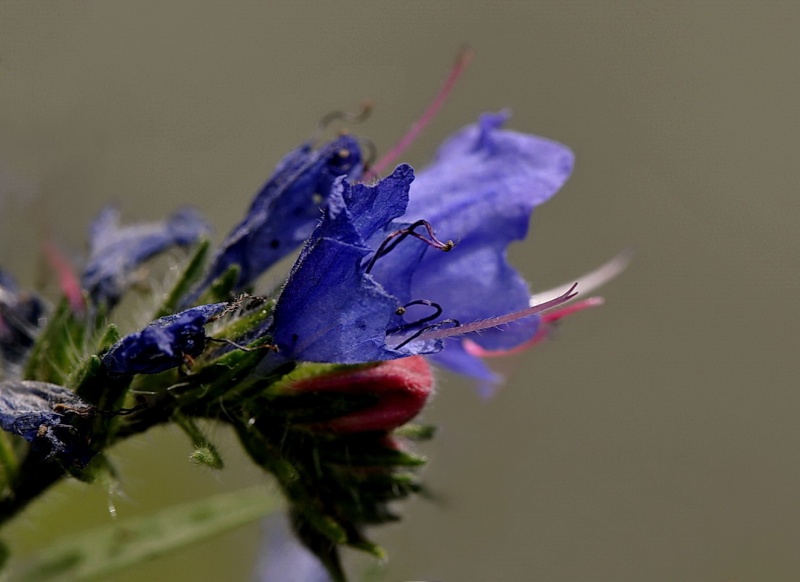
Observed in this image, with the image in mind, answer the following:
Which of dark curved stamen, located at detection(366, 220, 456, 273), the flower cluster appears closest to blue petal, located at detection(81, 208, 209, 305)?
the flower cluster

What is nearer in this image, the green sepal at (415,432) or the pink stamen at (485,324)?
the pink stamen at (485,324)

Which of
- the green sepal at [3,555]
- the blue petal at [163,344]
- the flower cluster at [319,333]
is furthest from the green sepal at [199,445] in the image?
the green sepal at [3,555]

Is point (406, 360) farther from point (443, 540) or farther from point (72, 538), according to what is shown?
point (443, 540)

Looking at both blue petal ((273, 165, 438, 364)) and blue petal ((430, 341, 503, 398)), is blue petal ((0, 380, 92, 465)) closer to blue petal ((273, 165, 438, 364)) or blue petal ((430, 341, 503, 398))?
blue petal ((273, 165, 438, 364))

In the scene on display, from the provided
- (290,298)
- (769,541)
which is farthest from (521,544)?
(290,298)

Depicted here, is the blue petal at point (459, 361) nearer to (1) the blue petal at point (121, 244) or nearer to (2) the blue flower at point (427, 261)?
(2) the blue flower at point (427, 261)
